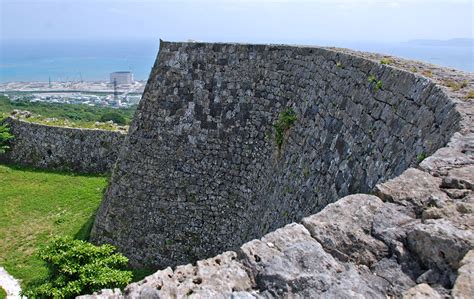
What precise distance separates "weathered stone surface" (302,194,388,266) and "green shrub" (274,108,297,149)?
5274 millimetres

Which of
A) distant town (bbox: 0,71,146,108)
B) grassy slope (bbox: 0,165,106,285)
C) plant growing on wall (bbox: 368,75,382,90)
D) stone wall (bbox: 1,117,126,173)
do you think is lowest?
distant town (bbox: 0,71,146,108)

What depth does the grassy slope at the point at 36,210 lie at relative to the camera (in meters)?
11.6

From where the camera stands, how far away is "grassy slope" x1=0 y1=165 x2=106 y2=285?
38.0 ft

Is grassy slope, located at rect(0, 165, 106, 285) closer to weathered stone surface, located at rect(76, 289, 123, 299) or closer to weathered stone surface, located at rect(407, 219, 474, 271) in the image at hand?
weathered stone surface, located at rect(76, 289, 123, 299)

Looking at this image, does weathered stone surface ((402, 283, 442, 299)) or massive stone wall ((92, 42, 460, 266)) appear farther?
massive stone wall ((92, 42, 460, 266))

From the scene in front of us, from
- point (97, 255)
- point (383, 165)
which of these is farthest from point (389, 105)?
point (97, 255)

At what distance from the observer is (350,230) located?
10.4ft

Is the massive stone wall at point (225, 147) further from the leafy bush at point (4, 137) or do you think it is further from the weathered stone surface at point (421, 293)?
the leafy bush at point (4, 137)

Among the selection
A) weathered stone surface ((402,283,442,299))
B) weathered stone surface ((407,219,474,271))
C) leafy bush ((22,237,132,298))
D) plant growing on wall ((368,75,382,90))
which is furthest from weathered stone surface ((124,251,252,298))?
leafy bush ((22,237,132,298))

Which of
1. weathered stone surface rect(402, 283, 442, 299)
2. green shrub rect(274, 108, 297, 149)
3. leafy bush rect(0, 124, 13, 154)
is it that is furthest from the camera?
leafy bush rect(0, 124, 13, 154)

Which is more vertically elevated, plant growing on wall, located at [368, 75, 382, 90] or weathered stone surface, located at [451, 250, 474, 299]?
plant growing on wall, located at [368, 75, 382, 90]

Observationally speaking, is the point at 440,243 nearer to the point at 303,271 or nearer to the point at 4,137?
the point at 303,271

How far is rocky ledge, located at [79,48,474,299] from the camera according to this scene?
2682mm

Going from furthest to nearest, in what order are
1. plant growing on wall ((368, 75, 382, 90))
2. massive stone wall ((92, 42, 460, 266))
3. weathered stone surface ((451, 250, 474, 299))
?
massive stone wall ((92, 42, 460, 266)) < plant growing on wall ((368, 75, 382, 90)) < weathered stone surface ((451, 250, 474, 299))
